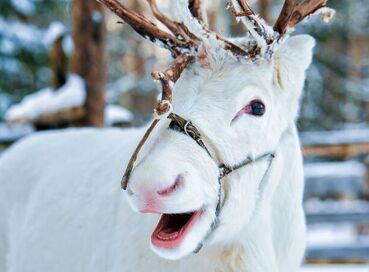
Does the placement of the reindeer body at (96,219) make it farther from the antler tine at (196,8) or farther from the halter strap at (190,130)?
the antler tine at (196,8)

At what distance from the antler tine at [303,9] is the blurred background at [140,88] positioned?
20.0 inches

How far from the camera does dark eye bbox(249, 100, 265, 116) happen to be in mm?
2438

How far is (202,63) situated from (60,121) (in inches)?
171

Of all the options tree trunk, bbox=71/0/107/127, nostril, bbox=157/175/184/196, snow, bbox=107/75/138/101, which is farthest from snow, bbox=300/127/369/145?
snow, bbox=107/75/138/101

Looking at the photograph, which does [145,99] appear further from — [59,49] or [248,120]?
[248,120]

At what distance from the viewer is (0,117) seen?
1101cm

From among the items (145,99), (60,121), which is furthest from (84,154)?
(145,99)

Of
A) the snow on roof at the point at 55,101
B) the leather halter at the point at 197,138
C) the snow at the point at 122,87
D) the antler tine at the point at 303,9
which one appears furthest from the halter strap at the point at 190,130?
the snow at the point at 122,87

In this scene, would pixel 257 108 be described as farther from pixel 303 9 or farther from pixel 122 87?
pixel 122 87

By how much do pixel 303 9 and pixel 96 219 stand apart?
1234 millimetres

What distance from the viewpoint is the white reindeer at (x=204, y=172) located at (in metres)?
2.16

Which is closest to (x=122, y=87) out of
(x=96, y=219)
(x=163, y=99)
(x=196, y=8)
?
(x=96, y=219)

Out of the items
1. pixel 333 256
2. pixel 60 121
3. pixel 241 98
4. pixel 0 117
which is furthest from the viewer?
pixel 0 117

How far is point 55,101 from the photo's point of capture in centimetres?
668
